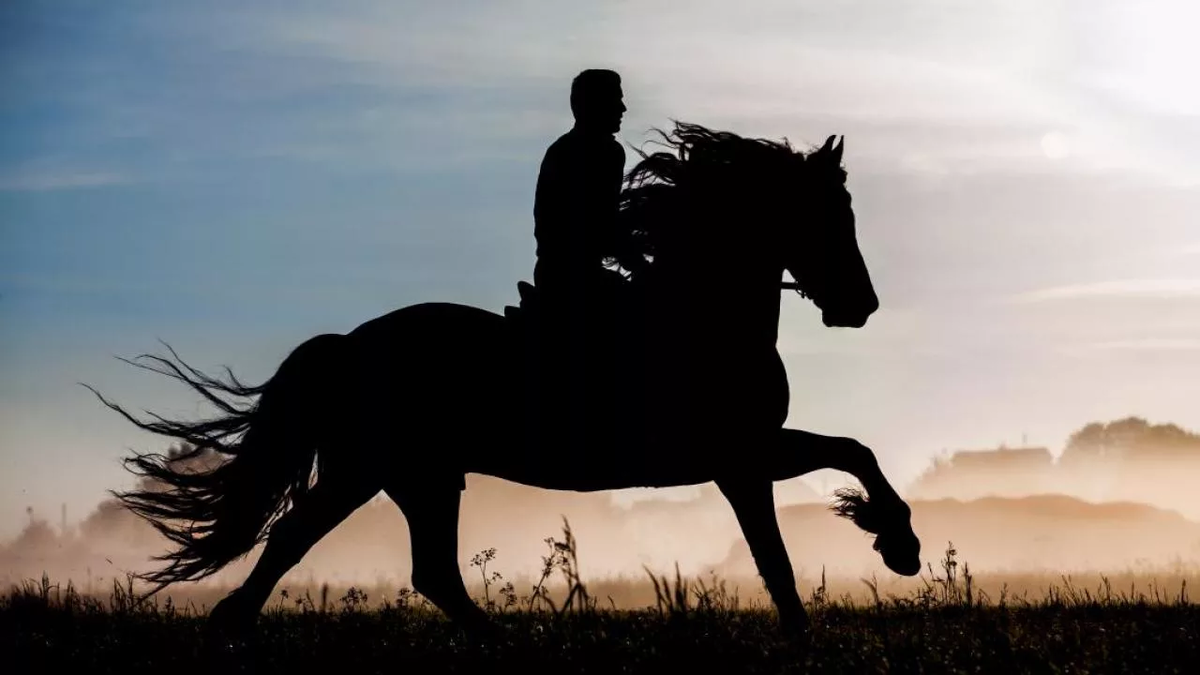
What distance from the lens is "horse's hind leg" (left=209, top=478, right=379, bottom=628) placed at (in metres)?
8.98

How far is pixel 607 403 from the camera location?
30.8ft

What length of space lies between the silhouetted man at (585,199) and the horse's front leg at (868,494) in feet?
5.52

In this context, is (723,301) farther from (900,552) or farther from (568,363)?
(900,552)

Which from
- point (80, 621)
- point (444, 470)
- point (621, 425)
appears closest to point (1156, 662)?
point (621, 425)

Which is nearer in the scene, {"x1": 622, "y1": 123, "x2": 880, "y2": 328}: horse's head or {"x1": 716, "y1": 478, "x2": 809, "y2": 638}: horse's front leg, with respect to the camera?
{"x1": 716, "y1": 478, "x2": 809, "y2": 638}: horse's front leg

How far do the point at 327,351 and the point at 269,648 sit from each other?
2335 millimetres

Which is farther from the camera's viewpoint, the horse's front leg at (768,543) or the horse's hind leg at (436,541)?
the horse's hind leg at (436,541)

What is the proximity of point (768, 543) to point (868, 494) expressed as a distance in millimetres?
1050

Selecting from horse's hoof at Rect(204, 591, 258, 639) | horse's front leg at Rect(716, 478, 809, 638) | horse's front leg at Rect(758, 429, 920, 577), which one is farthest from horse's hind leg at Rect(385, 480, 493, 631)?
horse's front leg at Rect(758, 429, 920, 577)

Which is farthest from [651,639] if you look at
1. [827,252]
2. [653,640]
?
[827,252]

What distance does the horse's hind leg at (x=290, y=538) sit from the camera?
29.5 ft

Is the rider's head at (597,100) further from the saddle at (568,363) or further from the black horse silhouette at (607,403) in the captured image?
the saddle at (568,363)

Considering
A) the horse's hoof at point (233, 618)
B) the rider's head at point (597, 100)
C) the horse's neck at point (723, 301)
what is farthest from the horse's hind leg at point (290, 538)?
the rider's head at point (597, 100)

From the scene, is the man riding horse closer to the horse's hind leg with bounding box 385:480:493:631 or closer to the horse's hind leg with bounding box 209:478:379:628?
the horse's hind leg with bounding box 385:480:493:631
